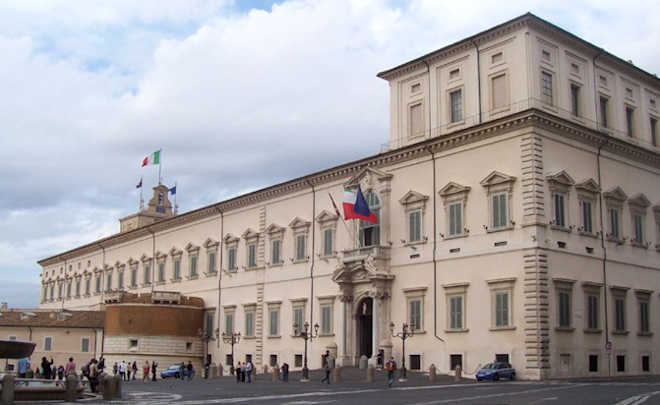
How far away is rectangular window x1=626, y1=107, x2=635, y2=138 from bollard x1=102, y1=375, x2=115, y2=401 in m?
32.4

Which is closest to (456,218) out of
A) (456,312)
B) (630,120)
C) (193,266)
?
(456,312)

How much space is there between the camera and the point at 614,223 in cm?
4378

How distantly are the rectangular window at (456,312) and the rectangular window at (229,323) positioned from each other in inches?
913

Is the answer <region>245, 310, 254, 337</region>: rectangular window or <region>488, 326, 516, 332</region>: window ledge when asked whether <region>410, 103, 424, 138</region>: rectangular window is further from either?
<region>245, 310, 254, 337</region>: rectangular window

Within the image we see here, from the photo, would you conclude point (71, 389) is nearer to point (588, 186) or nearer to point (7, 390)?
point (7, 390)

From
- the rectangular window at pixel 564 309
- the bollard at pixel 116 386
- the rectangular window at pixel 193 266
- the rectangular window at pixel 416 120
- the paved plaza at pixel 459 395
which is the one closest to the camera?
the paved plaza at pixel 459 395

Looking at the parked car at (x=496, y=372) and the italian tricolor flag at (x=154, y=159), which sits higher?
the italian tricolor flag at (x=154, y=159)

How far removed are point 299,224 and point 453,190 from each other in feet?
48.0

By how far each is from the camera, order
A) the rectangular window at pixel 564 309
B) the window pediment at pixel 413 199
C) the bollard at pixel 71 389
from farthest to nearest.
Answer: the window pediment at pixel 413 199, the rectangular window at pixel 564 309, the bollard at pixel 71 389

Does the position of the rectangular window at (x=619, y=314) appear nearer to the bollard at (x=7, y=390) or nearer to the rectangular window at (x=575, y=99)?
the rectangular window at (x=575, y=99)

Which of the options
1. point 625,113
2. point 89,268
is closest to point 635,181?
point 625,113

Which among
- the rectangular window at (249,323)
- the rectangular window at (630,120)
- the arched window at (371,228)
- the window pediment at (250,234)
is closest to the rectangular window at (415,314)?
the arched window at (371,228)

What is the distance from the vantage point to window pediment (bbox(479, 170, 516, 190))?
40.7 metres

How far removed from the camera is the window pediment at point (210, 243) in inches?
2559
